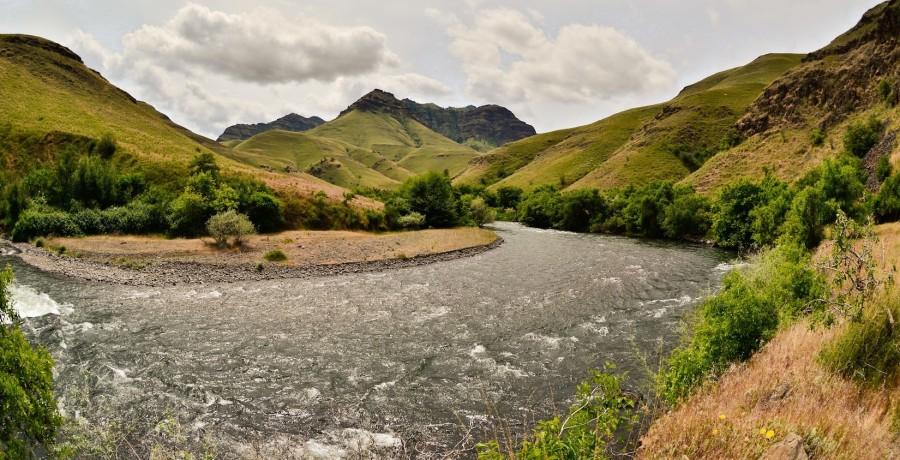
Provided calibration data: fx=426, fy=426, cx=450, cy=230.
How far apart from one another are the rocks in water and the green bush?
3.78 m

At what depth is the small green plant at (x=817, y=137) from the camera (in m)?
83.6

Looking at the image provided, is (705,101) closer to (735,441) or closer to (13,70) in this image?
(735,441)

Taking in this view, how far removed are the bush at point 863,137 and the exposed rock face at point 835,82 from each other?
14.9 metres

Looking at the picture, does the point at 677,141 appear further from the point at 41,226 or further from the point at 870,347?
the point at 41,226

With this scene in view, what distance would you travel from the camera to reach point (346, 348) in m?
21.5

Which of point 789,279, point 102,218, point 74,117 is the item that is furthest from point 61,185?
point 789,279

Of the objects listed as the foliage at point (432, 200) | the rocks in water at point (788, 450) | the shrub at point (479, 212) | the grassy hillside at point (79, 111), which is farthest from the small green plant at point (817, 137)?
the rocks in water at point (788, 450)

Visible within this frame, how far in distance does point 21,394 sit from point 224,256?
39547 millimetres

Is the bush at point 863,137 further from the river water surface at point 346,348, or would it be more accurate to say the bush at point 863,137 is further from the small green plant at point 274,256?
the small green plant at point 274,256

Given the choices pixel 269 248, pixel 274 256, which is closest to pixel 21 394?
pixel 274 256

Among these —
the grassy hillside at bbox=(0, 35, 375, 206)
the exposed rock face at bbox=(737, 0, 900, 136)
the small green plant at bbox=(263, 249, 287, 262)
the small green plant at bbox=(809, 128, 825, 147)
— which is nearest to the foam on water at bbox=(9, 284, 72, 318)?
the small green plant at bbox=(263, 249, 287, 262)

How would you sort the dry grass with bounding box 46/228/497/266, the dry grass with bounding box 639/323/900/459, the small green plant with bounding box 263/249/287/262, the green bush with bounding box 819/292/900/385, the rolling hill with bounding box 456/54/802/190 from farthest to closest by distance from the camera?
the rolling hill with bounding box 456/54/802/190, the small green plant with bounding box 263/249/287/262, the dry grass with bounding box 46/228/497/266, the green bush with bounding box 819/292/900/385, the dry grass with bounding box 639/323/900/459

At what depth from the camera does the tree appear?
25.0 ft

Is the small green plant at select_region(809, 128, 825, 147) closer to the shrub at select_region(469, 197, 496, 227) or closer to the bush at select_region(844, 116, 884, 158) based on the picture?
the bush at select_region(844, 116, 884, 158)
